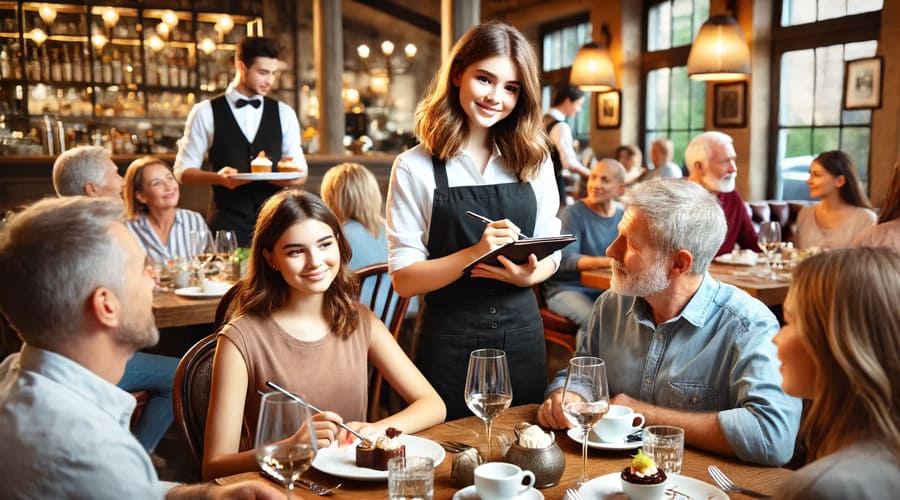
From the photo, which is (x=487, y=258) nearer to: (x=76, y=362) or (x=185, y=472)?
(x=76, y=362)

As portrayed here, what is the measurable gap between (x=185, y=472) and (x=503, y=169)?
2.06 m

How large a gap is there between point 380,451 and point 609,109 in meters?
8.69

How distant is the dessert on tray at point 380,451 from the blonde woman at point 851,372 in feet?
2.42

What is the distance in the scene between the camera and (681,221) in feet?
6.48

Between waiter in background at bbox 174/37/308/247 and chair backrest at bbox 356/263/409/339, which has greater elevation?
waiter in background at bbox 174/37/308/247

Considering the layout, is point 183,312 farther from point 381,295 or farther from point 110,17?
point 110,17

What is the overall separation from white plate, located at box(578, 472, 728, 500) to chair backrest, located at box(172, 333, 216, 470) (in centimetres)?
101

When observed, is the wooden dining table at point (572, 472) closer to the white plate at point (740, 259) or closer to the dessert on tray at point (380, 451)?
the dessert on tray at point (380, 451)

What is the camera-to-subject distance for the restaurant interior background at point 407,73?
6.84 meters

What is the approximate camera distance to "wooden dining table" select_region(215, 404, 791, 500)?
151 centimetres

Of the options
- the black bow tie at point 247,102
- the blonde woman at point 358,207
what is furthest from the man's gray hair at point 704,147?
the black bow tie at point 247,102

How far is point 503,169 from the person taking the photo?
246 cm

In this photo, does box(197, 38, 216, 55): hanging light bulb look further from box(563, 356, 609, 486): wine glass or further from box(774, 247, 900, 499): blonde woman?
box(774, 247, 900, 499): blonde woman

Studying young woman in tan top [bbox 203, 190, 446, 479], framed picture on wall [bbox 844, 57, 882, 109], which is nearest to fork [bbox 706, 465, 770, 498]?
young woman in tan top [bbox 203, 190, 446, 479]
